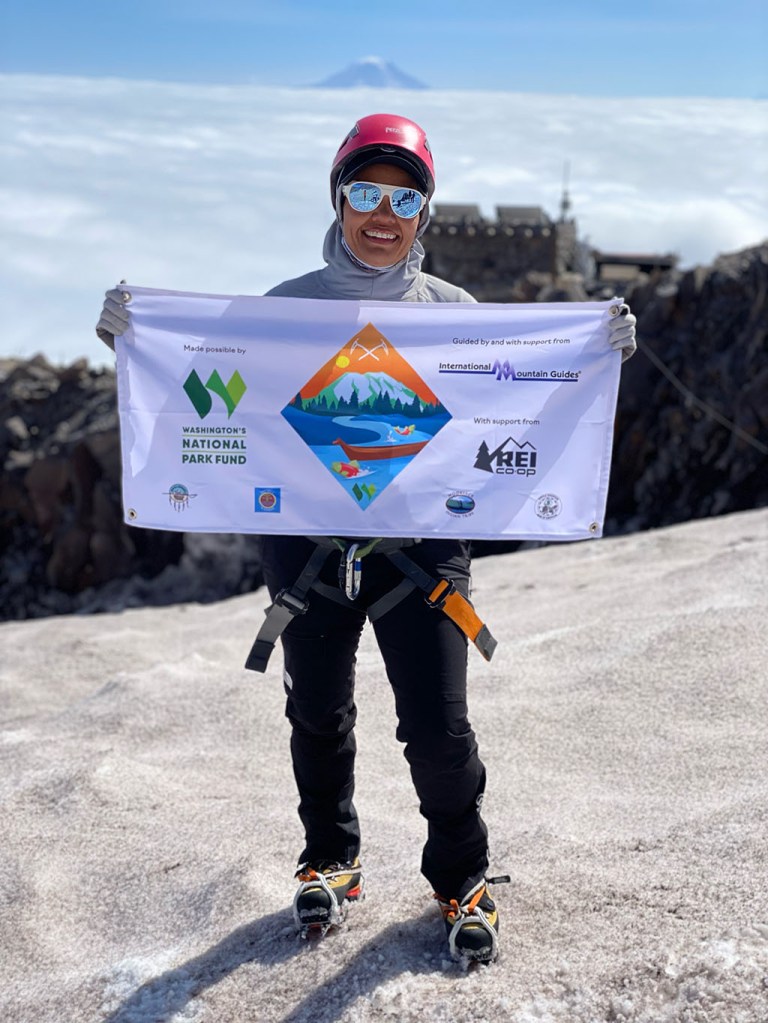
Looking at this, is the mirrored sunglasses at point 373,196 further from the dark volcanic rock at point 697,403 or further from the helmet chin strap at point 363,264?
the dark volcanic rock at point 697,403

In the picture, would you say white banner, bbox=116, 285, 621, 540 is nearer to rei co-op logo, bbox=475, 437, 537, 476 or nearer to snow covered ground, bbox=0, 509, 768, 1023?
rei co-op logo, bbox=475, 437, 537, 476

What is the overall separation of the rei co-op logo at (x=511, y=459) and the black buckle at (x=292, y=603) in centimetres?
84

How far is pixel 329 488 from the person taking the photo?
3.60 meters

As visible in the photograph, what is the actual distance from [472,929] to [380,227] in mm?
2125

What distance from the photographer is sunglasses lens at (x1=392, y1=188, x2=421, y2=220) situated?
130 inches

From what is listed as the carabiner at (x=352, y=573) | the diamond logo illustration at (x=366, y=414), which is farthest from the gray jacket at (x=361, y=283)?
the carabiner at (x=352, y=573)

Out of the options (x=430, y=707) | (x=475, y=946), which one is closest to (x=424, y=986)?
(x=475, y=946)

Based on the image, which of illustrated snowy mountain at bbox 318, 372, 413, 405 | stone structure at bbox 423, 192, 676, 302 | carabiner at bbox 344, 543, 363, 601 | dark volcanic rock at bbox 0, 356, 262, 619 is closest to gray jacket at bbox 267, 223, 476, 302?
illustrated snowy mountain at bbox 318, 372, 413, 405

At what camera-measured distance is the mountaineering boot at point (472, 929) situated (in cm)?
329

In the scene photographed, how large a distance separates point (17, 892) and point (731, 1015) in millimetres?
2664

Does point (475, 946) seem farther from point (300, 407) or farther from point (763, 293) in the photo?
point (763, 293)

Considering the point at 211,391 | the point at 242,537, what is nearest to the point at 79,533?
the point at 242,537

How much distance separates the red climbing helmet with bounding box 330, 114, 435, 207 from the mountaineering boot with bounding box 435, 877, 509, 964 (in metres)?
2.18

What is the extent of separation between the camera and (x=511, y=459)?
3.70 meters
